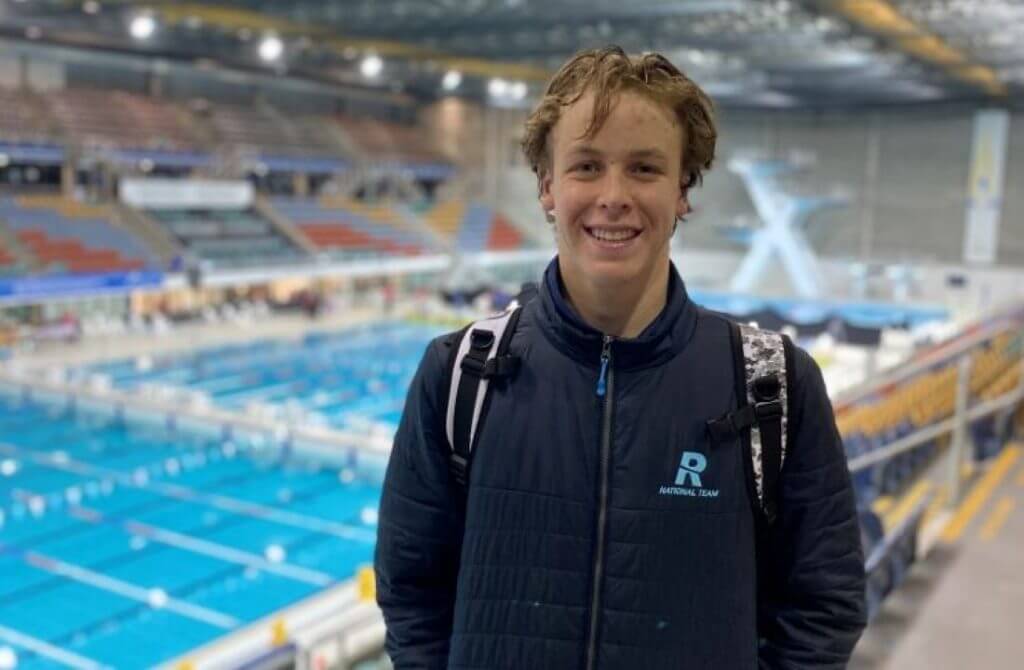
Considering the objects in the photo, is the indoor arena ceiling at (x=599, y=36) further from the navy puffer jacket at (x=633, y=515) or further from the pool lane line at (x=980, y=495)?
the navy puffer jacket at (x=633, y=515)

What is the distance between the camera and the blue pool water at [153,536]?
24.1ft

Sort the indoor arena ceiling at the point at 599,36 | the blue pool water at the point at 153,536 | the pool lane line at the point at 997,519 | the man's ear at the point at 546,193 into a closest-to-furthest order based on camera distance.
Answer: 1. the man's ear at the point at 546,193
2. the pool lane line at the point at 997,519
3. the blue pool water at the point at 153,536
4. the indoor arena ceiling at the point at 599,36

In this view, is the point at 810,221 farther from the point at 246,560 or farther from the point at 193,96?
the point at 246,560

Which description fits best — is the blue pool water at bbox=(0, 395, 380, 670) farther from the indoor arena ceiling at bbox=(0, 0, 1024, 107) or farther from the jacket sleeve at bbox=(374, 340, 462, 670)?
the indoor arena ceiling at bbox=(0, 0, 1024, 107)

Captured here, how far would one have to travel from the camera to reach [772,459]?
1.25 m

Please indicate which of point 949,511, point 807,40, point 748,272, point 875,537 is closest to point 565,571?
point 875,537

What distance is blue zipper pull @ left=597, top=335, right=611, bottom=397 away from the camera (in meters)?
1.26

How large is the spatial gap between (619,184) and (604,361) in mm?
236

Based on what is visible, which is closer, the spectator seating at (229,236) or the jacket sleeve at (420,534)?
the jacket sleeve at (420,534)

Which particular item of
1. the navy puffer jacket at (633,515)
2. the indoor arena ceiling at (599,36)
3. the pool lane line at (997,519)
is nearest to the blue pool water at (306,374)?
the indoor arena ceiling at (599,36)

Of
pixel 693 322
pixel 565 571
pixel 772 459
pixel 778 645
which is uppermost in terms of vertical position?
pixel 693 322

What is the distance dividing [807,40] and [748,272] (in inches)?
308

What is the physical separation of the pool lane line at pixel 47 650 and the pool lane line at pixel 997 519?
5774 millimetres

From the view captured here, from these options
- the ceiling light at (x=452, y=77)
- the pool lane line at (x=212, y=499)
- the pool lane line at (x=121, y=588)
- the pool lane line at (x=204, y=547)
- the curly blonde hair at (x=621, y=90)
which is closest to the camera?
the curly blonde hair at (x=621, y=90)
